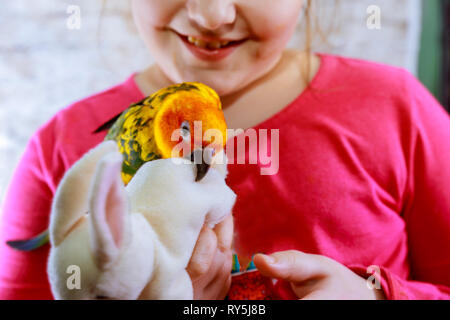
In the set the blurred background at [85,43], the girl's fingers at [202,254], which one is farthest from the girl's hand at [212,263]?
the blurred background at [85,43]

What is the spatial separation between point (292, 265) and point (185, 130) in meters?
0.11

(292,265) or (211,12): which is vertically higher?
(211,12)

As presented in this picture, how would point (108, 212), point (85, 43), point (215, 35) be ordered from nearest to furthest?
point (108, 212), point (215, 35), point (85, 43)

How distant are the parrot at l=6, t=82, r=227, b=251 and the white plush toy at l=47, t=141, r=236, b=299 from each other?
1 cm

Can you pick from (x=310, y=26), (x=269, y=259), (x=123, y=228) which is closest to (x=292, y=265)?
(x=269, y=259)

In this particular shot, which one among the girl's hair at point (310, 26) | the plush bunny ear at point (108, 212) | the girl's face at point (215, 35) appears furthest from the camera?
the girl's hair at point (310, 26)

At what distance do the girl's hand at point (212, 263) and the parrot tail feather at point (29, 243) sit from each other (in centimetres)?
10

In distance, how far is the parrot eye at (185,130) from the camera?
8.7 inches

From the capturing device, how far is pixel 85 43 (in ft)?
1.25

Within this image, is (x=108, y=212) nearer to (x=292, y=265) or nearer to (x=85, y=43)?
(x=292, y=265)

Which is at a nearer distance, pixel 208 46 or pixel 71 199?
pixel 71 199

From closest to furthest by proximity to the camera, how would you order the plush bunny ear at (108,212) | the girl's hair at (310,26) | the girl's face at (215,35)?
the plush bunny ear at (108,212), the girl's face at (215,35), the girl's hair at (310,26)

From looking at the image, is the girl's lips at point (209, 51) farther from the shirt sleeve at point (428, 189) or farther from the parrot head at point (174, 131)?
the shirt sleeve at point (428, 189)
